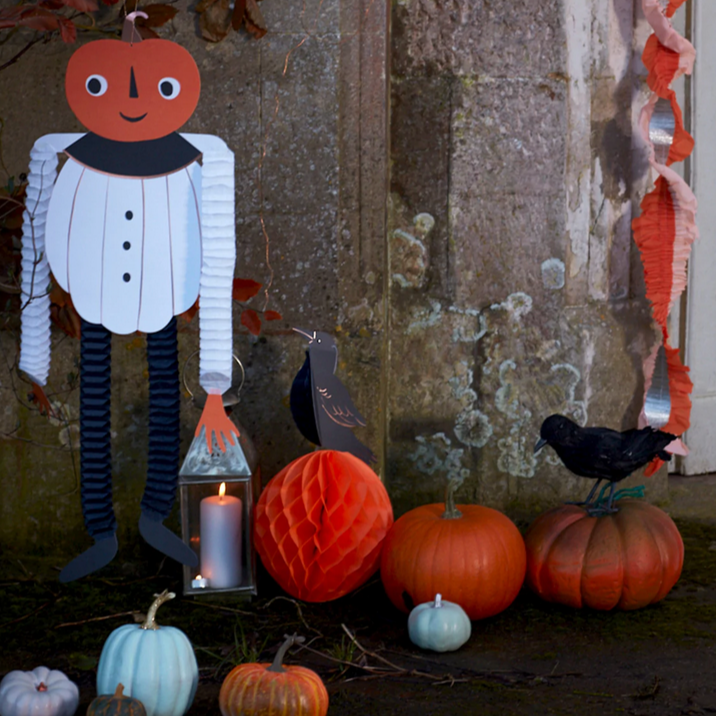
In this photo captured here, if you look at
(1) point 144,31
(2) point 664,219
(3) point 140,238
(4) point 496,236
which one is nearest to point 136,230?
(3) point 140,238

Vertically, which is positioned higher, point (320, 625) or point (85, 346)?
point (85, 346)

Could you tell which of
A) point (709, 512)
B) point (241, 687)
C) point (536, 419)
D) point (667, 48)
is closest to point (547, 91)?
point (667, 48)

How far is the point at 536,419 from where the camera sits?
9.54 ft

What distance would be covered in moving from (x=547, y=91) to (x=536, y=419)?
111cm

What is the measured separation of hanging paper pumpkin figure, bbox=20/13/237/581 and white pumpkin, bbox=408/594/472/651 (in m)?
0.68

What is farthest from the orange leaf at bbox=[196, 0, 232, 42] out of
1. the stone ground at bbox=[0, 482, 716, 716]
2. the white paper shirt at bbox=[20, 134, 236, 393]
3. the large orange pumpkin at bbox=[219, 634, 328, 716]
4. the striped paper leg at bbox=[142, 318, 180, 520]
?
the large orange pumpkin at bbox=[219, 634, 328, 716]

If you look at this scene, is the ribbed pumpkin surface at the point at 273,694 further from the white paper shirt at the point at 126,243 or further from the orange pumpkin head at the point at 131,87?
the orange pumpkin head at the point at 131,87

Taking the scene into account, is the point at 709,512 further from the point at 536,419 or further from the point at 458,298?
the point at 458,298

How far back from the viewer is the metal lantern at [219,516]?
2354mm

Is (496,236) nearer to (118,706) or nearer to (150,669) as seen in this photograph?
(150,669)

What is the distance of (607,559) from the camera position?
7.52 feet

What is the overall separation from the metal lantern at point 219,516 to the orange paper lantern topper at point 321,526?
58mm

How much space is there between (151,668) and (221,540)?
2.37 feet

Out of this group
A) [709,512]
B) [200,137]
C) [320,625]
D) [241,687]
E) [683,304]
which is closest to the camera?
[241,687]
